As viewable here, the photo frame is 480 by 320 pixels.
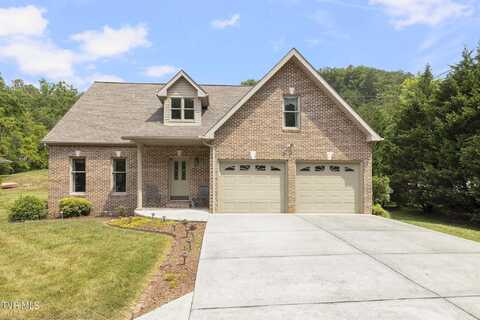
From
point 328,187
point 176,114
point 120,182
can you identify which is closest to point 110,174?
point 120,182

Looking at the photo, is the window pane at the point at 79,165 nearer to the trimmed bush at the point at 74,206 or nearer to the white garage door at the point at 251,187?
the trimmed bush at the point at 74,206

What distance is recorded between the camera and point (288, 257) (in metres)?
6.67

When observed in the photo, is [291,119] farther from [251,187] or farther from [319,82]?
[251,187]

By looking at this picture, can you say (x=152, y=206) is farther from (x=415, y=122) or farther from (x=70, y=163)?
(x=415, y=122)

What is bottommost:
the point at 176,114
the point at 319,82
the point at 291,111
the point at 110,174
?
the point at 110,174

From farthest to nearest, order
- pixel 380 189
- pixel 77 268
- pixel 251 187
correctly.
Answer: pixel 380 189 < pixel 251 187 < pixel 77 268

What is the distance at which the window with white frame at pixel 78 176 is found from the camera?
49.6 feet

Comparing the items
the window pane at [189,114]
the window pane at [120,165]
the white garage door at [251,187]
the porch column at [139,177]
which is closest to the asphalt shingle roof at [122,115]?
the window pane at [189,114]

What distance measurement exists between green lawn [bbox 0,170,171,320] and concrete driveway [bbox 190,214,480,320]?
1398 mm

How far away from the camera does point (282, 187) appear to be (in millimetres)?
13625

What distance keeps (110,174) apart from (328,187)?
438 inches

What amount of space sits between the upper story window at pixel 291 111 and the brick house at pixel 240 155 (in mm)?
→ 48

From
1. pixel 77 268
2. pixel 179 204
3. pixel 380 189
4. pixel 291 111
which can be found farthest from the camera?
pixel 380 189

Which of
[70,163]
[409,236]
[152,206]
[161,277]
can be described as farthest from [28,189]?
[409,236]
